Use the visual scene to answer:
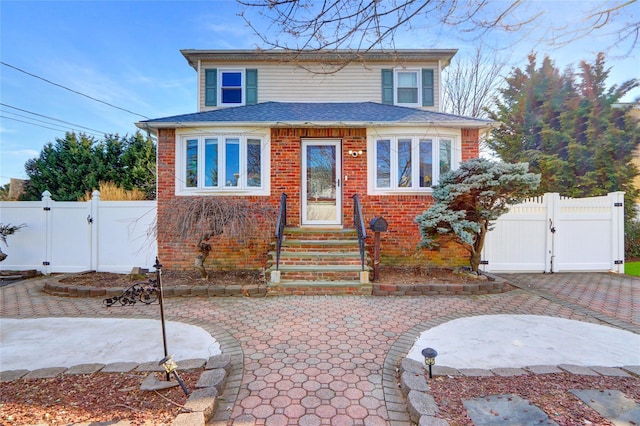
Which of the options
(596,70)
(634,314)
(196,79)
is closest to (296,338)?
(634,314)

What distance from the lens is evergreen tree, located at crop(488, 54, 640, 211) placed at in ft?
34.4

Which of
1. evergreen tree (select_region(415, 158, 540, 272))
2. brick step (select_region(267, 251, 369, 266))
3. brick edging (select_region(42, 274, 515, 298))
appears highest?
evergreen tree (select_region(415, 158, 540, 272))

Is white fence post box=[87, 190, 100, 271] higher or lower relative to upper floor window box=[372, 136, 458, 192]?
lower

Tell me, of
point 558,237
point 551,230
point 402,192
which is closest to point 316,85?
point 402,192

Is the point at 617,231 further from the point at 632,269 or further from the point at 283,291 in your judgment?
the point at 283,291

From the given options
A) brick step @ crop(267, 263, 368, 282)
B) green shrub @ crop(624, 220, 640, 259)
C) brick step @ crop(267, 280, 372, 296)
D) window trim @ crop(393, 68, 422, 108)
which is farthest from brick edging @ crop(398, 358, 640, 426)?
green shrub @ crop(624, 220, 640, 259)

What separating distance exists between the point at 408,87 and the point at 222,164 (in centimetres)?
662

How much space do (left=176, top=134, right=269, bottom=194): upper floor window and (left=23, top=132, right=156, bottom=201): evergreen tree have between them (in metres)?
7.23

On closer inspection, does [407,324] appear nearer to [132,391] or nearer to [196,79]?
[132,391]

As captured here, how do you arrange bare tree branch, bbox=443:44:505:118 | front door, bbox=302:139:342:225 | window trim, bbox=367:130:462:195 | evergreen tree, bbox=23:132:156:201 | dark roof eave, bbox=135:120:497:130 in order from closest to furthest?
1. dark roof eave, bbox=135:120:497:130
2. window trim, bbox=367:130:462:195
3. front door, bbox=302:139:342:225
4. evergreen tree, bbox=23:132:156:201
5. bare tree branch, bbox=443:44:505:118

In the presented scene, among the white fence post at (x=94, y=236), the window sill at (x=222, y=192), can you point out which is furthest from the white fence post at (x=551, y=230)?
the white fence post at (x=94, y=236)

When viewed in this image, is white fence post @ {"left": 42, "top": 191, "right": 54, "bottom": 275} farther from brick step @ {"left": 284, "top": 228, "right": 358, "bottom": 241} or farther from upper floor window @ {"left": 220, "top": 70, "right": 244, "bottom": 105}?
brick step @ {"left": 284, "top": 228, "right": 358, "bottom": 241}

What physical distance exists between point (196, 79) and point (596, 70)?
48.9 feet

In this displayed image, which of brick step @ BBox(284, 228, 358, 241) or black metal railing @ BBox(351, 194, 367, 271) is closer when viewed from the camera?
black metal railing @ BBox(351, 194, 367, 271)
